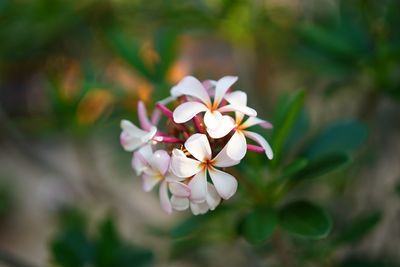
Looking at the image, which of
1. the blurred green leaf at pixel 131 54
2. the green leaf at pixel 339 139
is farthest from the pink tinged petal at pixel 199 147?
the blurred green leaf at pixel 131 54

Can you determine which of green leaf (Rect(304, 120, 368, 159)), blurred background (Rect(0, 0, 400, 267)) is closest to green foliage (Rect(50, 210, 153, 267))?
blurred background (Rect(0, 0, 400, 267))

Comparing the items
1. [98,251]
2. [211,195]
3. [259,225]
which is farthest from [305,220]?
[98,251]

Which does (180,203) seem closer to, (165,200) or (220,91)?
(165,200)

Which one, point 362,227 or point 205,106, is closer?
point 205,106

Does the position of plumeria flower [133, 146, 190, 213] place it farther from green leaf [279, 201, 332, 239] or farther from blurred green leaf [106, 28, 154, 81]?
blurred green leaf [106, 28, 154, 81]

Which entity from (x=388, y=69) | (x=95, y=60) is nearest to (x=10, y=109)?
(x=95, y=60)

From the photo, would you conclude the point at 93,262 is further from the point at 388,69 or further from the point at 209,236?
the point at 388,69
